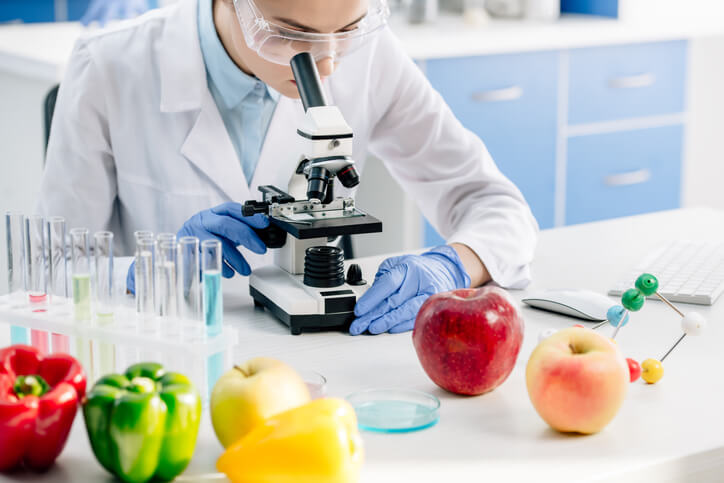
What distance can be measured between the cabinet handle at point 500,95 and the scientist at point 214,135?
1.54 metres

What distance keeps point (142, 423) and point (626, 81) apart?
129 inches

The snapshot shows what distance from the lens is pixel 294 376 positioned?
104cm

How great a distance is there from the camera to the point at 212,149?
184 cm

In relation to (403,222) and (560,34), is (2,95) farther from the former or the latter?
(560,34)

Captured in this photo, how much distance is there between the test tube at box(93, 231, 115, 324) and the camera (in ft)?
3.69

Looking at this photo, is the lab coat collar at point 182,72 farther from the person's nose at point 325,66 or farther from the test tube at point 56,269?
the test tube at point 56,269

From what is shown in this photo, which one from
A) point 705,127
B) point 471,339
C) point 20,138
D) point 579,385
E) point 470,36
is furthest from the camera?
point 705,127

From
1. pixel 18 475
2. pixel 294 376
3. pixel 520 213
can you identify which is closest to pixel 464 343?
pixel 294 376

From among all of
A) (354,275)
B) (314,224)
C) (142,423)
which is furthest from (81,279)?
(354,275)

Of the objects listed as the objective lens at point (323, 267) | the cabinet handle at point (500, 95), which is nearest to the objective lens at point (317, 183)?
the objective lens at point (323, 267)

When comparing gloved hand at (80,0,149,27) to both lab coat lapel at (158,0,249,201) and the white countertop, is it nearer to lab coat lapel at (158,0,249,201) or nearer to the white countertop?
the white countertop

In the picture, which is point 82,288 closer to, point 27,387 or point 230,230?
point 27,387

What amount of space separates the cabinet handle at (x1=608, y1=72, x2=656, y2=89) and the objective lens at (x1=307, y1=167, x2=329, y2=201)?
8.82 feet

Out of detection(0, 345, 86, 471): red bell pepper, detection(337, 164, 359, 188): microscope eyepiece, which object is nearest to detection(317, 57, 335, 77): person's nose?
detection(337, 164, 359, 188): microscope eyepiece
